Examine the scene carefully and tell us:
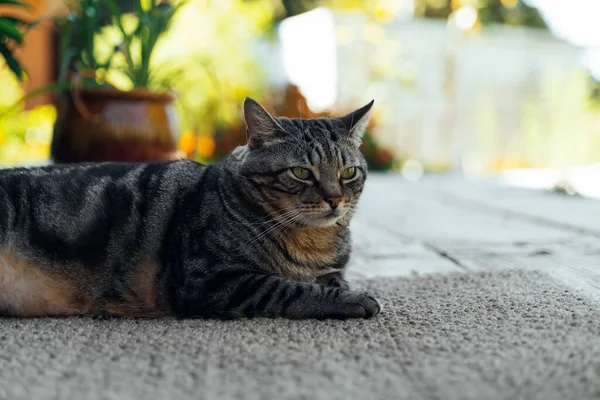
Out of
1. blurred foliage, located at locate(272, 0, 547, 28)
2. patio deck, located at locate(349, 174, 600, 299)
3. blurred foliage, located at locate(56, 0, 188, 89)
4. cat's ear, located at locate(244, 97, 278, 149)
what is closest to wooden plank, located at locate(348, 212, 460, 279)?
patio deck, located at locate(349, 174, 600, 299)

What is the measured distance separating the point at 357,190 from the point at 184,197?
1.62 feet

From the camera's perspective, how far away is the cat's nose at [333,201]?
157 cm

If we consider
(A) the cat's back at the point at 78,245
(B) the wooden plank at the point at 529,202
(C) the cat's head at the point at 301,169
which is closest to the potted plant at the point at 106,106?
(A) the cat's back at the point at 78,245

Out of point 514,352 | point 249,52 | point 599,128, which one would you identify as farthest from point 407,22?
point 514,352

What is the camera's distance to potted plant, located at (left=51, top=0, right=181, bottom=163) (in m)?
2.84

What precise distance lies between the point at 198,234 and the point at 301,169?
12.9 inches

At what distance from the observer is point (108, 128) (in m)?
2.84

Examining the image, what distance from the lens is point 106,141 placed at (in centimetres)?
283

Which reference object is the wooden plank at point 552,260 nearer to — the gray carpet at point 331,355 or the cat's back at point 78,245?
the gray carpet at point 331,355

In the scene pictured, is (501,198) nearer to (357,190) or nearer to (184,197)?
(357,190)

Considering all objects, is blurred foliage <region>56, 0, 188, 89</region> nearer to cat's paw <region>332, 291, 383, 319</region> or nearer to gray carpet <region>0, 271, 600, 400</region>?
gray carpet <region>0, 271, 600, 400</region>

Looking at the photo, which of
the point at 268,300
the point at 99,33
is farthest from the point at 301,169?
the point at 99,33

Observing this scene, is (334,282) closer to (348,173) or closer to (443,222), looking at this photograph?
(348,173)

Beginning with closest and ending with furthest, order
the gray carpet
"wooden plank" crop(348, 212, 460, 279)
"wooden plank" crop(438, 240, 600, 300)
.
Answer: the gray carpet, "wooden plank" crop(438, 240, 600, 300), "wooden plank" crop(348, 212, 460, 279)
